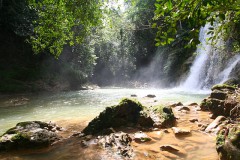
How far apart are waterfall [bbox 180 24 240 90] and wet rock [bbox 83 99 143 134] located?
1302 cm

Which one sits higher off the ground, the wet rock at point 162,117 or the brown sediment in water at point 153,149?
the wet rock at point 162,117

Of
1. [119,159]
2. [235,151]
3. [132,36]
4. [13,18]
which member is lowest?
[119,159]

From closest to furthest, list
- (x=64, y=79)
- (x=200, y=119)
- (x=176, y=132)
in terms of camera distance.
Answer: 1. (x=176, y=132)
2. (x=200, y=119)
3. (x=64, y=79)

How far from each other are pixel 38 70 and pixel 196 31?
2239 cm

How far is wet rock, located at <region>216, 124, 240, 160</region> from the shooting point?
385 cm

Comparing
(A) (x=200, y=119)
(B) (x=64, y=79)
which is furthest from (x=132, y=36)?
(A) (x=200, y=119)

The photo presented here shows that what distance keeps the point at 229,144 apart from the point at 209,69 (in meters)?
18.6

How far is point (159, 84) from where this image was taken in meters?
31.3

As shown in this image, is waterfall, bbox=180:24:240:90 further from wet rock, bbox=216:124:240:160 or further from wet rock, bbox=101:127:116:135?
wet rock, bbox=216:124:240:160

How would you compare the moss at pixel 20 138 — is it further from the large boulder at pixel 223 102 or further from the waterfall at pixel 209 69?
the waterfall at pixel 209 69

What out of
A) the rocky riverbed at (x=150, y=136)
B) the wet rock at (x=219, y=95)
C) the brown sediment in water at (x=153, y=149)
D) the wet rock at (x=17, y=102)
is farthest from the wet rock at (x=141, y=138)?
the wet rock at (x=17, y=102)

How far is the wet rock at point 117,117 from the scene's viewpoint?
6.90 metres

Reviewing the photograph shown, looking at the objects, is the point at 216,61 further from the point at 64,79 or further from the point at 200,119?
the point at 64,79

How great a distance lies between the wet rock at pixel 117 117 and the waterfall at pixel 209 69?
13016 mm
